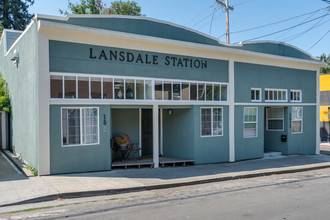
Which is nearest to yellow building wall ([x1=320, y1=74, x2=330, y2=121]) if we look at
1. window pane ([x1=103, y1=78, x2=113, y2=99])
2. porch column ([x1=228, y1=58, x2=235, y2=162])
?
porch column ([x1=228, y1=58, x2=235, y2=162])

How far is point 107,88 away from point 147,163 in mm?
3334

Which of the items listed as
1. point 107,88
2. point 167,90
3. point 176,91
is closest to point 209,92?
point 176,91

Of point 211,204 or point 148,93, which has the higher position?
point 148,93

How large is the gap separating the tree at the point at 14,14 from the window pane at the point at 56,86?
26.1 meters

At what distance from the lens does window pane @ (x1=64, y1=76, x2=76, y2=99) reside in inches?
397

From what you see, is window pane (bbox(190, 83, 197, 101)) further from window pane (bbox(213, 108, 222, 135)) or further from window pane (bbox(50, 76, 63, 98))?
window pane (bbox(50, 76, 63, 98))

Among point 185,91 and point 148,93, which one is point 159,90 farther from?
point 185,91

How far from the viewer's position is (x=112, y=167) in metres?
11.3

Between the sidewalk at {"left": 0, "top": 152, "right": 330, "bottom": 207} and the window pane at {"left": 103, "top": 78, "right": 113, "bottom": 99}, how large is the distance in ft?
8.84

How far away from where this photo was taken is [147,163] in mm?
11891

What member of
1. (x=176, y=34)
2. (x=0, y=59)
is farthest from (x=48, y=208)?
(x=0, y=59)

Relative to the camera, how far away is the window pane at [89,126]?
34.1ft

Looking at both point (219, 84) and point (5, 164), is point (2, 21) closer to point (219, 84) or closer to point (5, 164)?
point (5, 164)

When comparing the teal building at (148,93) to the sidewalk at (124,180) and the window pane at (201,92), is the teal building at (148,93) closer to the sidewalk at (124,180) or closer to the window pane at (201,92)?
the window pane at (201,92)
